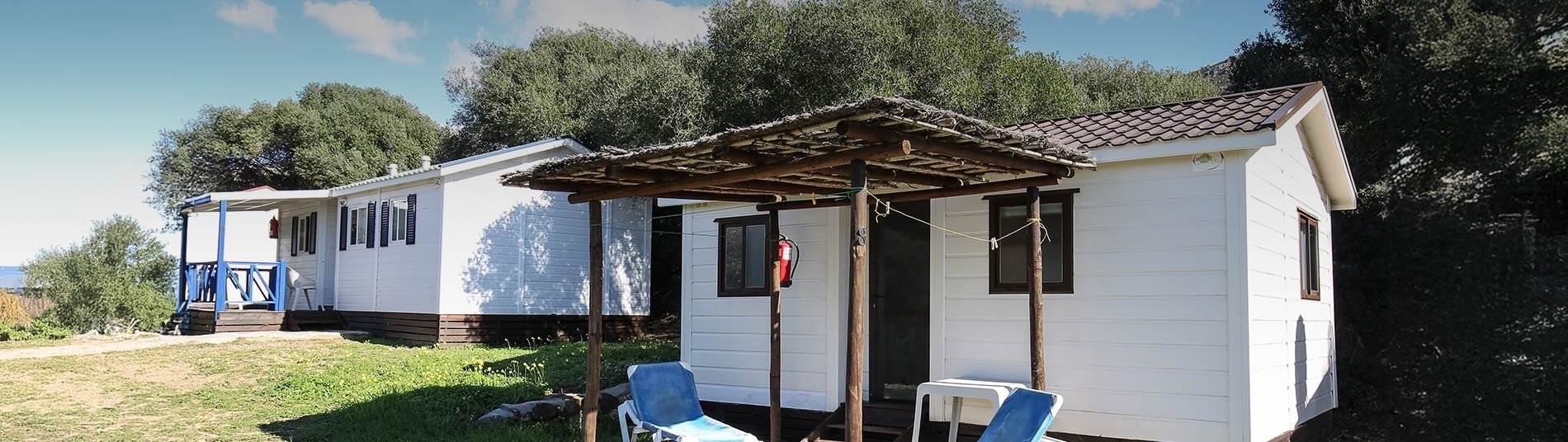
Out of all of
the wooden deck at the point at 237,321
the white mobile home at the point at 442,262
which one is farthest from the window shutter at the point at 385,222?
the wooden deck at the point at 237,321

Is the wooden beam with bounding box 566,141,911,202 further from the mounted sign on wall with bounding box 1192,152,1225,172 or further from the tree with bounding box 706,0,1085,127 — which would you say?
the tree with bounding box 706,0,1085,127

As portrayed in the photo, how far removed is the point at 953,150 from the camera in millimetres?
5227

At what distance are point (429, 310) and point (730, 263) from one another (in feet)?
29.6

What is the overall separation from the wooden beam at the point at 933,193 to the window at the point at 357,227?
1245 cm

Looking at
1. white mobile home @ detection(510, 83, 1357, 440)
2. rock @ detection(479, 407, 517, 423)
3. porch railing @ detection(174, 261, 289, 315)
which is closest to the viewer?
white mobile home @ detection(510, 83, 1357, 440)

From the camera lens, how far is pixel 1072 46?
94.3 ft

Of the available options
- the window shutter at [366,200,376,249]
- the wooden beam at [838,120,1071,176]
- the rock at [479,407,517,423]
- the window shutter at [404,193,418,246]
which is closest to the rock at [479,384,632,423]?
the rock at [479,407,517,423]

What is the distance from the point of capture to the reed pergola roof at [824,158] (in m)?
4.70

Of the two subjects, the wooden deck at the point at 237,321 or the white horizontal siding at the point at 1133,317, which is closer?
the white horizontal siding at the point at 1133,317

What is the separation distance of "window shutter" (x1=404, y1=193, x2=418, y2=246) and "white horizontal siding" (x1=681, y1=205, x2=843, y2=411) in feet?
30.0

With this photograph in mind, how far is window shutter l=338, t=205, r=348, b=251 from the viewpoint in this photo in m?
18.4

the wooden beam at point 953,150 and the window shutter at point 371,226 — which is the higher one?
the window shutter at point 371,226

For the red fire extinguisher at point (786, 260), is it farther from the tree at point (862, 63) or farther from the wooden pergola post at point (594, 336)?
the tree at point (862, 63)

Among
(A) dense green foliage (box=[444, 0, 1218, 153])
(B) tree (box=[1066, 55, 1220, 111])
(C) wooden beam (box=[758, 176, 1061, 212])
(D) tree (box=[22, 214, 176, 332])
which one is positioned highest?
(B) tree (box=[1066, 55, 1220, 111])
